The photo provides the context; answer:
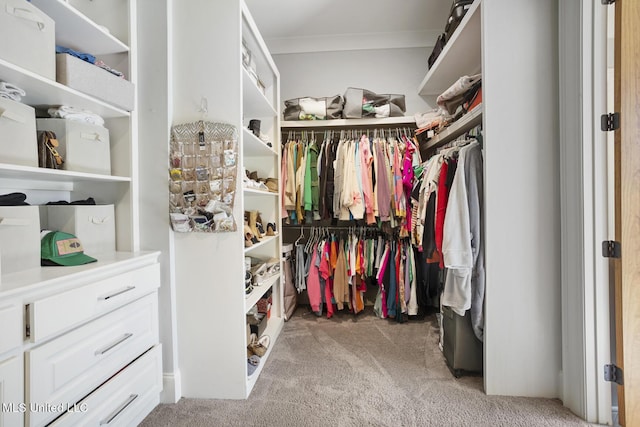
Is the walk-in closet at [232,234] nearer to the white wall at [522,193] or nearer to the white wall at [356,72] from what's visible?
the white wall at [522,193]

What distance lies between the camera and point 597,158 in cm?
129

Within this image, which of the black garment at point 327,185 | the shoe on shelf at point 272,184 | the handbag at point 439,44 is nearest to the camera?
the handbag at point 439,44

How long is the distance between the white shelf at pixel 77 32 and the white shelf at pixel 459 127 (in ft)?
6.31

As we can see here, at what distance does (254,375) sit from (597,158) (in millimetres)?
2084

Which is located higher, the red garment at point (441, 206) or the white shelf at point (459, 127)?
the white shelf at point (459, 127)

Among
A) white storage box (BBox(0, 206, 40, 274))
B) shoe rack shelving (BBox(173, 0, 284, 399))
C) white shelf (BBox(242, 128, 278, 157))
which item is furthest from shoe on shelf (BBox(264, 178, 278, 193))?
white storage box (BBox(0, 206, 40, 274))

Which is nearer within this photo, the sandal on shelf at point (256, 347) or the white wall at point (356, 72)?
the sandal on shelf at point (256, 347)

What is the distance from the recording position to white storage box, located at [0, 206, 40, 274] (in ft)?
3.18

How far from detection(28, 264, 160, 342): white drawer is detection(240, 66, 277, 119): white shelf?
1.16 meters

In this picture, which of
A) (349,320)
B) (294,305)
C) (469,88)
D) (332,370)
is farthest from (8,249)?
(469,88)

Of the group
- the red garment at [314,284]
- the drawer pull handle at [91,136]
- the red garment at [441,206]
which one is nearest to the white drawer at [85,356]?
the drawer pull handle at [91,136]

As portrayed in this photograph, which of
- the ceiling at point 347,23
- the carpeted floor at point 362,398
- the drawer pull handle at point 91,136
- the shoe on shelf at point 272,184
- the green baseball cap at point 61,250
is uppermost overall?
the ceiling at point 347,23

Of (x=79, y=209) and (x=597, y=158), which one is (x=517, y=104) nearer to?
(x=597, y=158)

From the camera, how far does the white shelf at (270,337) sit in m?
1.58
